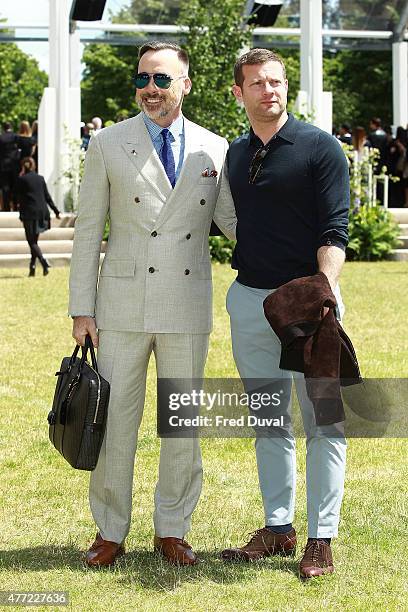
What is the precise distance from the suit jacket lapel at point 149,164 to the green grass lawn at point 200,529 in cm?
153

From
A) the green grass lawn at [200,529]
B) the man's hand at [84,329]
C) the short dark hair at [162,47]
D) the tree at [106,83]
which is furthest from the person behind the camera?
the tree at [106,83]

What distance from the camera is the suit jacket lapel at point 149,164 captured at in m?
5.20

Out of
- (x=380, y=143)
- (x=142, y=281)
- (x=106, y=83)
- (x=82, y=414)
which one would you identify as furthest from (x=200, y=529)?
(x=106, y=83)

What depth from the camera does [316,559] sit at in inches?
198

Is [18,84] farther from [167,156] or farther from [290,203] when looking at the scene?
[290,203]

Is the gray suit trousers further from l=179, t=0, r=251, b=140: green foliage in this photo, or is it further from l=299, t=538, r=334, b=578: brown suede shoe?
l=179, t=0, r=251, b=140: green foliage

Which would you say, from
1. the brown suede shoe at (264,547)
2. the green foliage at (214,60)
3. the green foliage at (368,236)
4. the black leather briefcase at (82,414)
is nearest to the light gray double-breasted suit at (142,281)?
the black leather briefcase at (82,414)

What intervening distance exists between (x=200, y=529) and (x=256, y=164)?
5.78ft

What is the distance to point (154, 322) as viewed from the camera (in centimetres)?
521

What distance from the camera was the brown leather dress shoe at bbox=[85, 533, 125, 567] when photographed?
5230 millimetres

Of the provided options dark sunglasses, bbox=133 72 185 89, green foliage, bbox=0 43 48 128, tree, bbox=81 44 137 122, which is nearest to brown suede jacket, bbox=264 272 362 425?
dark sunglasses, bbox=133 72 185 89

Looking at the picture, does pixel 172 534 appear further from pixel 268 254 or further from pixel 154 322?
pixel 268 254

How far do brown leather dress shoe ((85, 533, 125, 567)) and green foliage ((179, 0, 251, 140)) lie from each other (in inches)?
685

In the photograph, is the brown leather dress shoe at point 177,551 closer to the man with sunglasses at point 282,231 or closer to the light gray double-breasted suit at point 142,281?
the light gray double-breasted suit at point 142,281
